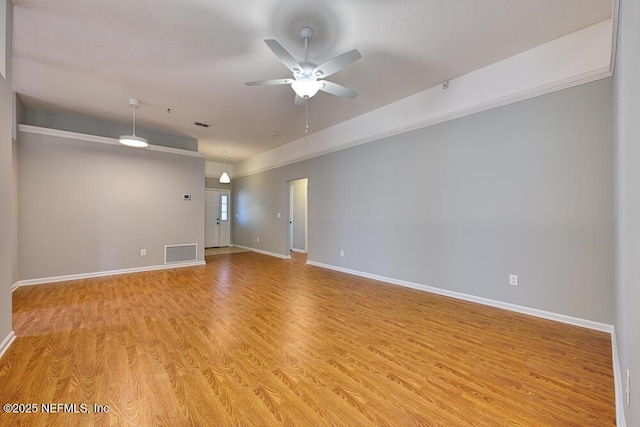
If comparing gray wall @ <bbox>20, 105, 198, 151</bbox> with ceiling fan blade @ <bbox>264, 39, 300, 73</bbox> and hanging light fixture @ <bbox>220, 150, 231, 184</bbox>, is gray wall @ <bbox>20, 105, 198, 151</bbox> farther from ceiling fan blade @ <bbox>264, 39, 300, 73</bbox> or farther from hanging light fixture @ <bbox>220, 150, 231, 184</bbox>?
ceiling fan blade @ <bbox>264, 39, 300, 73</bbox>

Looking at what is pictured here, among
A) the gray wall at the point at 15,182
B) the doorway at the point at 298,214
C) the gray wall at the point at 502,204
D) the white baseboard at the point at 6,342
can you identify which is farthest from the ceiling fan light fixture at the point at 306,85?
the doorway at the point at 298,214

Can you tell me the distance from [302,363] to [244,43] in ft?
10.4

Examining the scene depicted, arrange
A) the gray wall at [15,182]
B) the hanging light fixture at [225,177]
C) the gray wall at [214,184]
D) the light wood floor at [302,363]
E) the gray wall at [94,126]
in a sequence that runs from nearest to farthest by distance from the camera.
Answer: the light wood floor at [302,363]
the gray wall at [15,182]
the gray wall at [94,126]
the hanging light fixture at [225,177]
the gray wall at [214,184]

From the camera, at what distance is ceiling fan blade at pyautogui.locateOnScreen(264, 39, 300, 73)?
2.31 m

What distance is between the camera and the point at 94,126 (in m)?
5.26

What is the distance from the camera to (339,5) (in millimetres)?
2371

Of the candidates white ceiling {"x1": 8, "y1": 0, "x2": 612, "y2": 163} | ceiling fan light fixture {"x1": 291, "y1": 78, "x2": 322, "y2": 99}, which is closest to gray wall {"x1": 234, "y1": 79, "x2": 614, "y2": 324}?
white ceiling {"x1": 8, "y1": 0, "x2": 612, "y2": 163}

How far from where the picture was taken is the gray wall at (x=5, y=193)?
2156 millimetres

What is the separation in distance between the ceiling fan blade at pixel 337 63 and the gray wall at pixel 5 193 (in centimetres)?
256

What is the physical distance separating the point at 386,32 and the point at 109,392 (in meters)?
3.74

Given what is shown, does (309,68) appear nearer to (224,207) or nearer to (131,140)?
(131,140)

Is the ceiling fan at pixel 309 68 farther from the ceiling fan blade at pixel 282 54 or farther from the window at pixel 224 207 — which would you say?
the window at pixel 224 207

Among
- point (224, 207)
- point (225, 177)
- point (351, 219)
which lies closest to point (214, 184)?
point (224, 207)

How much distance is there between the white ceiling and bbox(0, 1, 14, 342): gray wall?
66 cm
